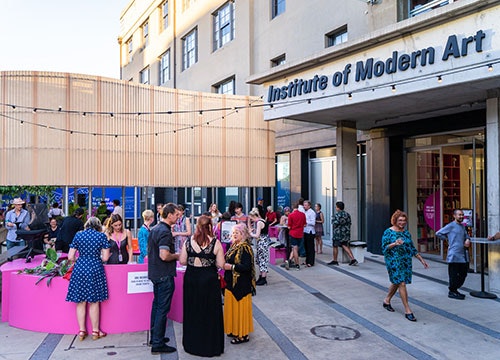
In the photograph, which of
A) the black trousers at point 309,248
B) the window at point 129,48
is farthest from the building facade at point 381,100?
the window at point 129,48

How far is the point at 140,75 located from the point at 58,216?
864 inches

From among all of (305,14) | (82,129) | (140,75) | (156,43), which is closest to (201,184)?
(82,129)

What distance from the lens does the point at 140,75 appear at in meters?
34.5

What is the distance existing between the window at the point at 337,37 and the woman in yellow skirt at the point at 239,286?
1074 centimetres

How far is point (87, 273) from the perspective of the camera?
19.4 ft

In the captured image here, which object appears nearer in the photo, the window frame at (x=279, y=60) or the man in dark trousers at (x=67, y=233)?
the man in dark trousers at (x=67, y=233)

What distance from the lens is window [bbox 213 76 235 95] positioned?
21.7 meters

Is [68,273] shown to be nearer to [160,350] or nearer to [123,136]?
[160,350]

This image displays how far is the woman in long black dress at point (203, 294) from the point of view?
5383 millimetres

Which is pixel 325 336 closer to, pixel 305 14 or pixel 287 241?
pixel 287 241

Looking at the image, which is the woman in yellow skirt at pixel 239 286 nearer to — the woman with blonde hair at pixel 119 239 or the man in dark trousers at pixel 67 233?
the woman with blonde hair at pixel 119 239

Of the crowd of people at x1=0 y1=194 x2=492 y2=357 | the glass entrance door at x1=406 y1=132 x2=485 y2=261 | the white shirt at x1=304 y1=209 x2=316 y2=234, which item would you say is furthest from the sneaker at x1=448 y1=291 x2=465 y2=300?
the white shirt at x1=304 y1=209 x2=316 y2=234

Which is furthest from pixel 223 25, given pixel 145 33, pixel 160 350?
pixel 160 350

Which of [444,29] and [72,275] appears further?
[444,29]
